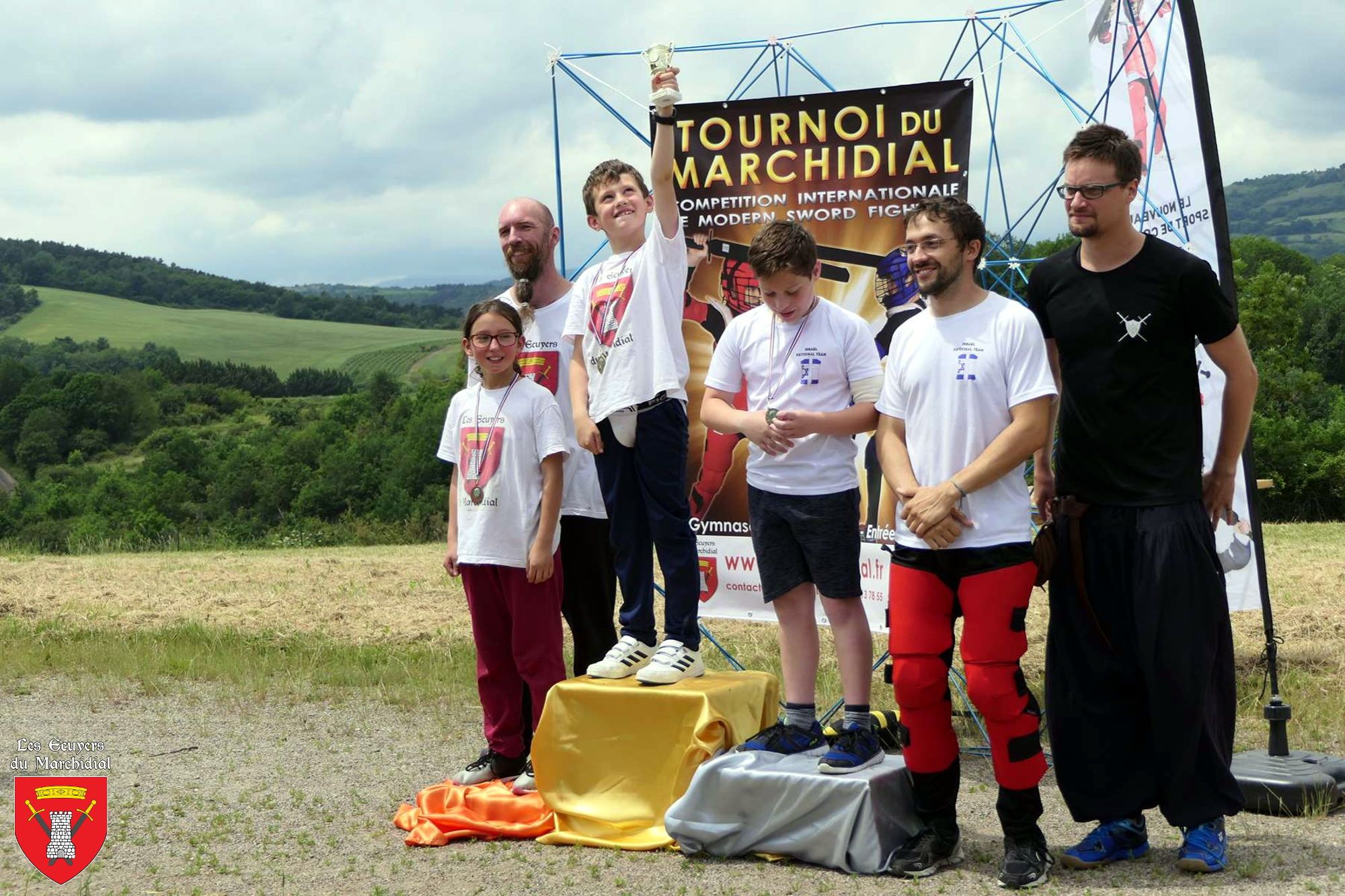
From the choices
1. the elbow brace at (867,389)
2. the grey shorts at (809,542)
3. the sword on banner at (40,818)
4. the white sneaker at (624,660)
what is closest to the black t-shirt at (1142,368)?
the elbow brace at (867,389)

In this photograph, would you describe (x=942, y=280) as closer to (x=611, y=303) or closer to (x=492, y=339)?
(x=611, y=303)

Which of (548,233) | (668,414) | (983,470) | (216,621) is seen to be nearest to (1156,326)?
(983,470)

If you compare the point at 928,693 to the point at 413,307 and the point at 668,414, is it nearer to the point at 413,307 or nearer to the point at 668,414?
the point at 668,414

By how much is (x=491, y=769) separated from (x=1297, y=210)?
491 feet

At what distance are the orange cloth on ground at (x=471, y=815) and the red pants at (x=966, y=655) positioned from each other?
1365mm

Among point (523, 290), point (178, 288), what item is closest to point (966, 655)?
point (523, 290)

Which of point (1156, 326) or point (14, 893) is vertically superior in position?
point (1156, 326)

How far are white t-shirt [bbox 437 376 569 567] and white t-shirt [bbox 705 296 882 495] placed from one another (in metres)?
0.79

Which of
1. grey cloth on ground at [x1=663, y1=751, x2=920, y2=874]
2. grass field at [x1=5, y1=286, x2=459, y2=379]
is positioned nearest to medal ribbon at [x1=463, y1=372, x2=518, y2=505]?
grey cloth on ground at [x1=663, y1=751, x2=920, y2=874]

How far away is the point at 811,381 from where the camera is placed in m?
4.04

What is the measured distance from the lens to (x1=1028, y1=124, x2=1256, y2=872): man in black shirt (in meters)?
3.55

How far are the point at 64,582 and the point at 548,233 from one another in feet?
27.3

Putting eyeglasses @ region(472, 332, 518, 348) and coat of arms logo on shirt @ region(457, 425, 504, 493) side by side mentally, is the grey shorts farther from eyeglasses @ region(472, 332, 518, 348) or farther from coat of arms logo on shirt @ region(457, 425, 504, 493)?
eyeglasses @ region(472, 332, 518, 348)

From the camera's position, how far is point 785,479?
4.01 m
